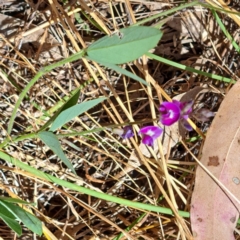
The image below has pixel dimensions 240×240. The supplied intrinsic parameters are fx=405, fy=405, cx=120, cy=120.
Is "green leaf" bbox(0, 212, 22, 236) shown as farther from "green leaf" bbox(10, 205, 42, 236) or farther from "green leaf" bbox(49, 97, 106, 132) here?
"green leaf" bbox(49, 97, 106, 132)

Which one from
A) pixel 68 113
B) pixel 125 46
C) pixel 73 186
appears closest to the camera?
pixel 125 46

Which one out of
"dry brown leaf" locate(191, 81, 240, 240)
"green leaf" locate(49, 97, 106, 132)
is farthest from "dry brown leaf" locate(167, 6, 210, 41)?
"green leaf" locate(49, 97, 106, 132)

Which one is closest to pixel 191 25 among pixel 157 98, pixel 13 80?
pixel 157 98

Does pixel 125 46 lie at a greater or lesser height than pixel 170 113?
greater

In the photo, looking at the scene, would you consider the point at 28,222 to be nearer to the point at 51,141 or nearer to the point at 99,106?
the point at 51,141

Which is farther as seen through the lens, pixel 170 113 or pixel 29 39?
pixel 29 39

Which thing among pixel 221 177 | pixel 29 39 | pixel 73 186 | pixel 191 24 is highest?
pixel 29 39

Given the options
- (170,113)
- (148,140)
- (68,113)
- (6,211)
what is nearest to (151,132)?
(148,140)

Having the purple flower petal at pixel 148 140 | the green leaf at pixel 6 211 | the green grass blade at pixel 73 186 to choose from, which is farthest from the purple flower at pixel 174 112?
the green leaf at pixel 6 211
